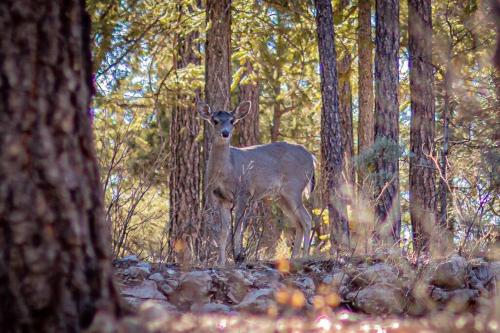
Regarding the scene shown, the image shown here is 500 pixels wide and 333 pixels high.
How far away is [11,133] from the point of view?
3254 millimetres

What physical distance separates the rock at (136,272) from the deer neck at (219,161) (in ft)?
13.4

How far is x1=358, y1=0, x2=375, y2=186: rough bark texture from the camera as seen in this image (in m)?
14.9

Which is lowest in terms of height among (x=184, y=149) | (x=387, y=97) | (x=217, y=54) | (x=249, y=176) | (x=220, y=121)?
(x=249, y=176)

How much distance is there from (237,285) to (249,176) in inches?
136

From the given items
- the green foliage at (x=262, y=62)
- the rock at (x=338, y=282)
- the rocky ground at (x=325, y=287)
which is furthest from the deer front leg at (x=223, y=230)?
the rock at (x=338, y=282)

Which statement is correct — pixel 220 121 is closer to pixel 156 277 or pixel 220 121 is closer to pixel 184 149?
pixel 184 149

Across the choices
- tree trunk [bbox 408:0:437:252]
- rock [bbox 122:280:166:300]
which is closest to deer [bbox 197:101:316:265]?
tree trunk [bbox 408:0:437:252]

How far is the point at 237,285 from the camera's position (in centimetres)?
661

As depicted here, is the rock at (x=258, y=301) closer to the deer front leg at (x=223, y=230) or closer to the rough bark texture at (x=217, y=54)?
the deer front leg at (x=223, y=230)

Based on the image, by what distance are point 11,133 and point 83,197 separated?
0.40 metres

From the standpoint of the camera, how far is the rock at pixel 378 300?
21.7 feet

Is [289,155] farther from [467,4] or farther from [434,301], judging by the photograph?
[434,301]

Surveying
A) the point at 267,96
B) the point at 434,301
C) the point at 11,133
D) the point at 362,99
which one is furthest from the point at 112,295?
the point at 267,96

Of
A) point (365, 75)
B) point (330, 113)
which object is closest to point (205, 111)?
point (330, 113)
